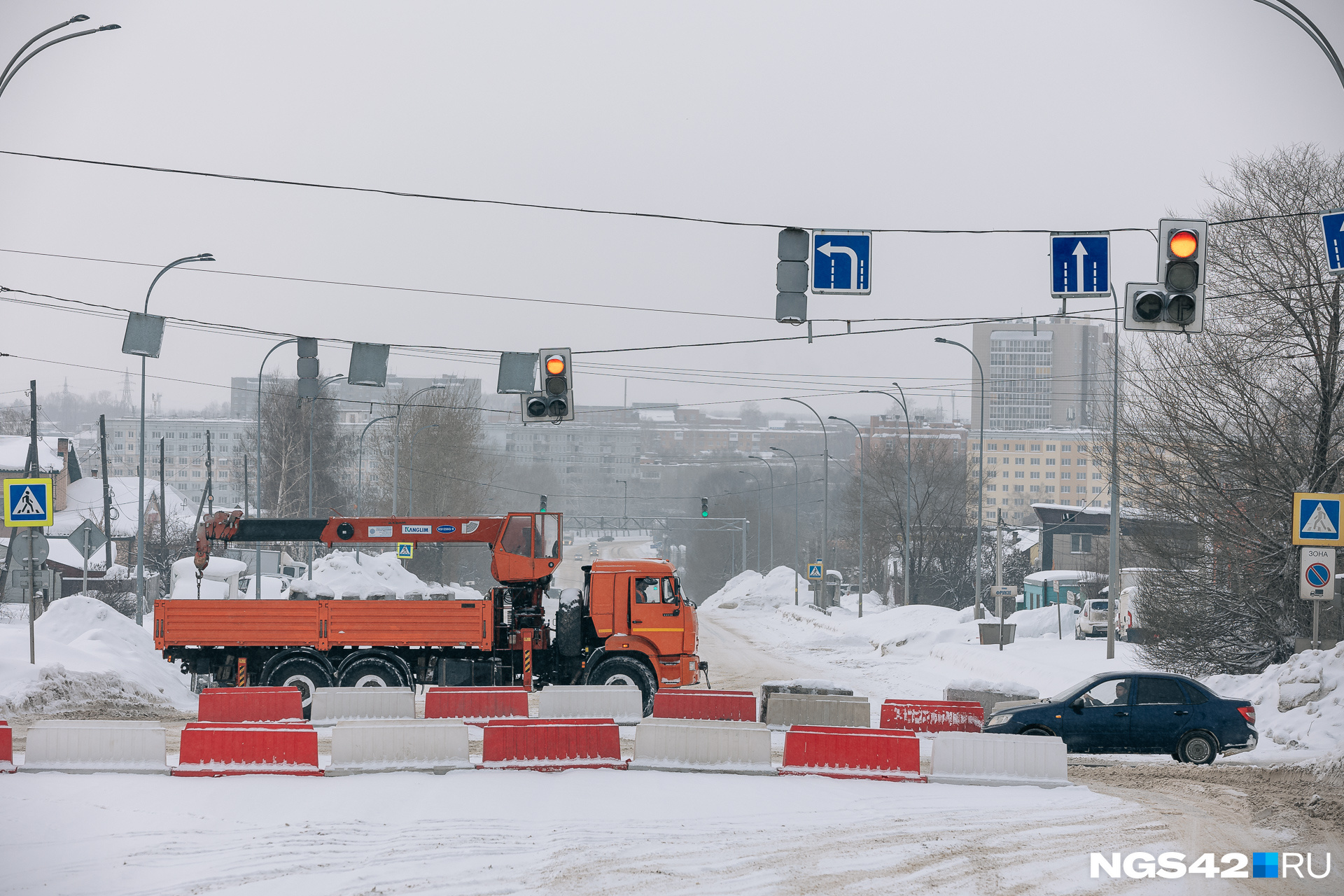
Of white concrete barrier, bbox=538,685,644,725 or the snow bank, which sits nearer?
white concrete barrier, bbox=538,685,644,725

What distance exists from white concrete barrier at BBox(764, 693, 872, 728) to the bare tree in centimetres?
1143

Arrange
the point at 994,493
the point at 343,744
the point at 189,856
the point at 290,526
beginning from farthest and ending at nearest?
the point at 994,493, the point at 290,526, the point at 343,744, the point at 189,856

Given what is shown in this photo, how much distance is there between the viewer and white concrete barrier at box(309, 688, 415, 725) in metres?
17.1

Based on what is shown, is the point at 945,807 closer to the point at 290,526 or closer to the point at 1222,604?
the point at 290,526

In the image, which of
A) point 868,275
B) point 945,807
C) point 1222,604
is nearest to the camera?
point 945,807

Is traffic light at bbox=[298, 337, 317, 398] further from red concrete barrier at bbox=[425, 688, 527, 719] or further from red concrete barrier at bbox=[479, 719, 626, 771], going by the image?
red concrete barrier at bbox=[479, 719, 626, 771]

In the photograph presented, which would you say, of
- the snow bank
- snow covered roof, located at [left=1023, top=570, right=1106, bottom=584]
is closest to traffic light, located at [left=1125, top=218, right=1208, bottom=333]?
the snow bank

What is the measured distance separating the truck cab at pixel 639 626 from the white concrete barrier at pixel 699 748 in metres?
6.10

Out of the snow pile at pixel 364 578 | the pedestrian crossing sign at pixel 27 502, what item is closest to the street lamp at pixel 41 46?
the pedestrian crossing sign at pixel 27 502

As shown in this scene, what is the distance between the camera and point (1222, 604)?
83.0 ft

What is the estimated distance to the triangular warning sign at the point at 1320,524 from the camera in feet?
57.2

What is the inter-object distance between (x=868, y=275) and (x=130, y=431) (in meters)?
176

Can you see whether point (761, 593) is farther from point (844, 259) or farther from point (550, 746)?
point (550, 746)

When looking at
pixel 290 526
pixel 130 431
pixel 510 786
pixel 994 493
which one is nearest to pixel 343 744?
pixel 510 786
